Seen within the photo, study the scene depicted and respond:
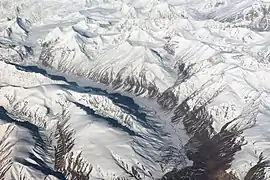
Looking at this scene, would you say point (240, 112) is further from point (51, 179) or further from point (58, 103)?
point (51, 179)

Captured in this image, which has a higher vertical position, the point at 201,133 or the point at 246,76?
the point at 246,76

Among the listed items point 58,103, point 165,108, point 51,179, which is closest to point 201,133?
point 165,108

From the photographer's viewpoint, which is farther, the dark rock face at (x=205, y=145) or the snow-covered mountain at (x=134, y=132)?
the dark rock face at (x=205, y=145)

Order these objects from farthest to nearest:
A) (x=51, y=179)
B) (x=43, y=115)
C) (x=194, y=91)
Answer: (x=194, y=91) < (x=43, y=115) < (x=51, y=179)

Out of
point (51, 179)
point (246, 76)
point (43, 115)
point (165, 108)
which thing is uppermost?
point (246, 76)

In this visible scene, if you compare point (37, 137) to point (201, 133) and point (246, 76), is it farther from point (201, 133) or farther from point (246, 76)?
point (246, 76)

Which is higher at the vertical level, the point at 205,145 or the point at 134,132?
the point at 205,145

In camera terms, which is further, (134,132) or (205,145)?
(205,145)

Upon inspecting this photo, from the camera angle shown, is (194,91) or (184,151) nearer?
(184,151)

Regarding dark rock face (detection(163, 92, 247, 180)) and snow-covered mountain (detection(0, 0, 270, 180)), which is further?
dark rock face (detection(163, 92, 247, 180))

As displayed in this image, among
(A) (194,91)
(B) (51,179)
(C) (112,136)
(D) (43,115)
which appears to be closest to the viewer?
(B) (51,179)
